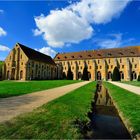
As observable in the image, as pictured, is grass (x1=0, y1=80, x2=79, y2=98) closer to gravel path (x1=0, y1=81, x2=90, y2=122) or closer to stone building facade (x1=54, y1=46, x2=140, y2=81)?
gravel path (x1=0, y1=81, x2=90, y2=122)

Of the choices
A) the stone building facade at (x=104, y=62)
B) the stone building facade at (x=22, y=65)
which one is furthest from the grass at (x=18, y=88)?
the stone building facade at (x=104, y=62)

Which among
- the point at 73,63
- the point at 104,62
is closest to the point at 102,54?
the point at 104,62

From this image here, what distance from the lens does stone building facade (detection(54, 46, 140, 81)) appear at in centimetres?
6356

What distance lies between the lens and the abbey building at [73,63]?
181 feet

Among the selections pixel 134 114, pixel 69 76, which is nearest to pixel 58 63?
pixel 69 76

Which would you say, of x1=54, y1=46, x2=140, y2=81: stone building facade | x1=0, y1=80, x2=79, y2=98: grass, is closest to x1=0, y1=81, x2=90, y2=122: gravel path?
x1=0, y1=80, x2=79, y2=98: grass

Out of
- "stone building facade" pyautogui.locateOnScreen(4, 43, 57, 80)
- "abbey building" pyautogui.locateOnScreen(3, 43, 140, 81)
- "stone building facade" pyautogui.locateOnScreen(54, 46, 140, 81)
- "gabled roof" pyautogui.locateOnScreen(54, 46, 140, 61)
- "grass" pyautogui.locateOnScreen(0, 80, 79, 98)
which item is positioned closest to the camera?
"grass" pyautogui.locateOnScreen(0, 80, 79, 98)

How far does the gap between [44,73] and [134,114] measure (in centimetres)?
5599

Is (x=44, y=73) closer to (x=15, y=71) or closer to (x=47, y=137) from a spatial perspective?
(x=15, y=71)

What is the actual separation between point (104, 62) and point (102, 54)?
4.41 m

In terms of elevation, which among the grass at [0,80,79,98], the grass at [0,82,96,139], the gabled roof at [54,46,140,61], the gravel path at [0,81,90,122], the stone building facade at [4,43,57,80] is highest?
the gabled roof at [54,46,140,61]

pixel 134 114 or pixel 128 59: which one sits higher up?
pixel 128 59

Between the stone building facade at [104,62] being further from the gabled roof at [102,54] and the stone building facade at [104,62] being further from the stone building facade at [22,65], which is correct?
the stone building facade at [22,65]

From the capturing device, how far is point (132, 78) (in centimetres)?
6391
